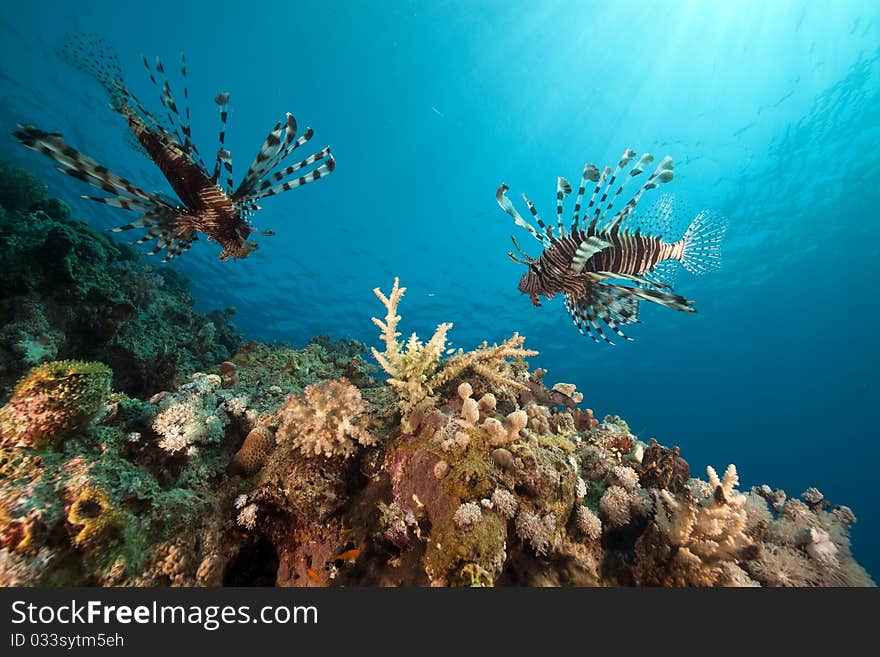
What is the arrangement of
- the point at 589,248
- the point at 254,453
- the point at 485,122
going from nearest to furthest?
the point at 254,453 < the point at 589,248 < the point at 485,122

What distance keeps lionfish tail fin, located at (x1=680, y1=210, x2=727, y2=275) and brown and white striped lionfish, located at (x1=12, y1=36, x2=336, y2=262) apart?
4655mm

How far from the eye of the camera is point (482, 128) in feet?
72.5

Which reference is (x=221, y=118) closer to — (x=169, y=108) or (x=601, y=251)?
(x=169, y=108)

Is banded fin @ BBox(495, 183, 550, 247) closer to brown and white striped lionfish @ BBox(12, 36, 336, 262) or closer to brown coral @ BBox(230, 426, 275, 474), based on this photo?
brown and white striped lionfish @ BBox(12, 36, 336, 262)

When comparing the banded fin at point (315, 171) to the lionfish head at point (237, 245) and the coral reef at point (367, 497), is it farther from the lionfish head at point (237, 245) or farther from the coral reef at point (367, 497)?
the coral reef at point (367, 497)

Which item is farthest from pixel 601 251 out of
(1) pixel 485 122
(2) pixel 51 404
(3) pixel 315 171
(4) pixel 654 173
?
(1) pixel 485 122

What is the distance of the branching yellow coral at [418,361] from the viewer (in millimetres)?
3094

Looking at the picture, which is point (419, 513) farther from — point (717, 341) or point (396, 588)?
point (717, 341)

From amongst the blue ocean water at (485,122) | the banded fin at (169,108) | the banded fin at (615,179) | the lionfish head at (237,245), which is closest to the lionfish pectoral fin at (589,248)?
the banded fin at (615,179)

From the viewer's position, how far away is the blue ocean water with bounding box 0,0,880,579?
677 inches

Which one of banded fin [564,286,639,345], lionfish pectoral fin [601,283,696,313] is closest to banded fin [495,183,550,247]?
banded fin [564,286,639,345]

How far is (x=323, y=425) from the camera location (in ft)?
8.75

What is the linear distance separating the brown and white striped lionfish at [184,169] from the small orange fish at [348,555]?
332cm

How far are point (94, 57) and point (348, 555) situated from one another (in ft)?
19.5
